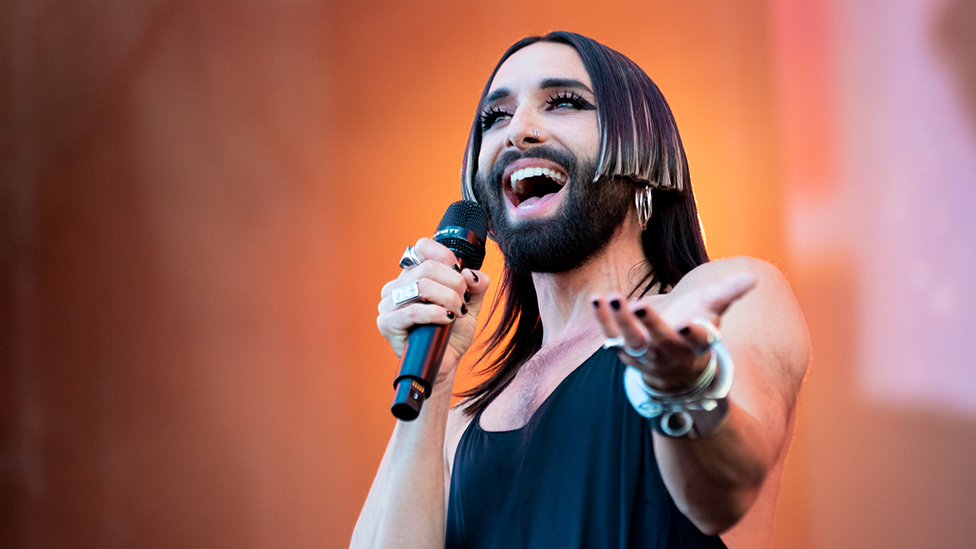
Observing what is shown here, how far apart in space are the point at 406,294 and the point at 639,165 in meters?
0.59

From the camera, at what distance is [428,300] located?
40.0 inches

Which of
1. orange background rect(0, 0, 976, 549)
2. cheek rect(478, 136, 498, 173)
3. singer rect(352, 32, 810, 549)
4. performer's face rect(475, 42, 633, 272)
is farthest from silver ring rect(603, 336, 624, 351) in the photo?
orange background rect(0, 0, 976, 549)

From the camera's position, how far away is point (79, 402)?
7.27 ft

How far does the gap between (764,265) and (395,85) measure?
164cm

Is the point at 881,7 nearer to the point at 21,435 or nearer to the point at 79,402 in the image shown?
the point at 79,402

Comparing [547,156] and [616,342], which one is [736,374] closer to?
[616,342]

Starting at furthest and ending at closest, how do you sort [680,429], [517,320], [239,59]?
1. [239,59]
2. [517,320]
3. [680,429]

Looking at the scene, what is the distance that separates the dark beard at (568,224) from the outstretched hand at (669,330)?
68 cm

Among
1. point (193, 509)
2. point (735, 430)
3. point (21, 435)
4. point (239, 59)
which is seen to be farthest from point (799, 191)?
point (21, 435)

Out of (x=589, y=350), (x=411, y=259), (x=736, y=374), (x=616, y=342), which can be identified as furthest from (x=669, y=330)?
(x=589, y=350)

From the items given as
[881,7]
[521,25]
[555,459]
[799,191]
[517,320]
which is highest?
[521,25]

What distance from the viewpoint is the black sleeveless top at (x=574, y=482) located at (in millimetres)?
1036

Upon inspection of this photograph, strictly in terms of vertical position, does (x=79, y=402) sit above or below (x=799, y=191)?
below

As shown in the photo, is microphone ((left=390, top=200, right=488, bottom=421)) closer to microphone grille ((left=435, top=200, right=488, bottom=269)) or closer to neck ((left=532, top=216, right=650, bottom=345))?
microphone grille ((left=435, top=200, right=488, bottom=269))
